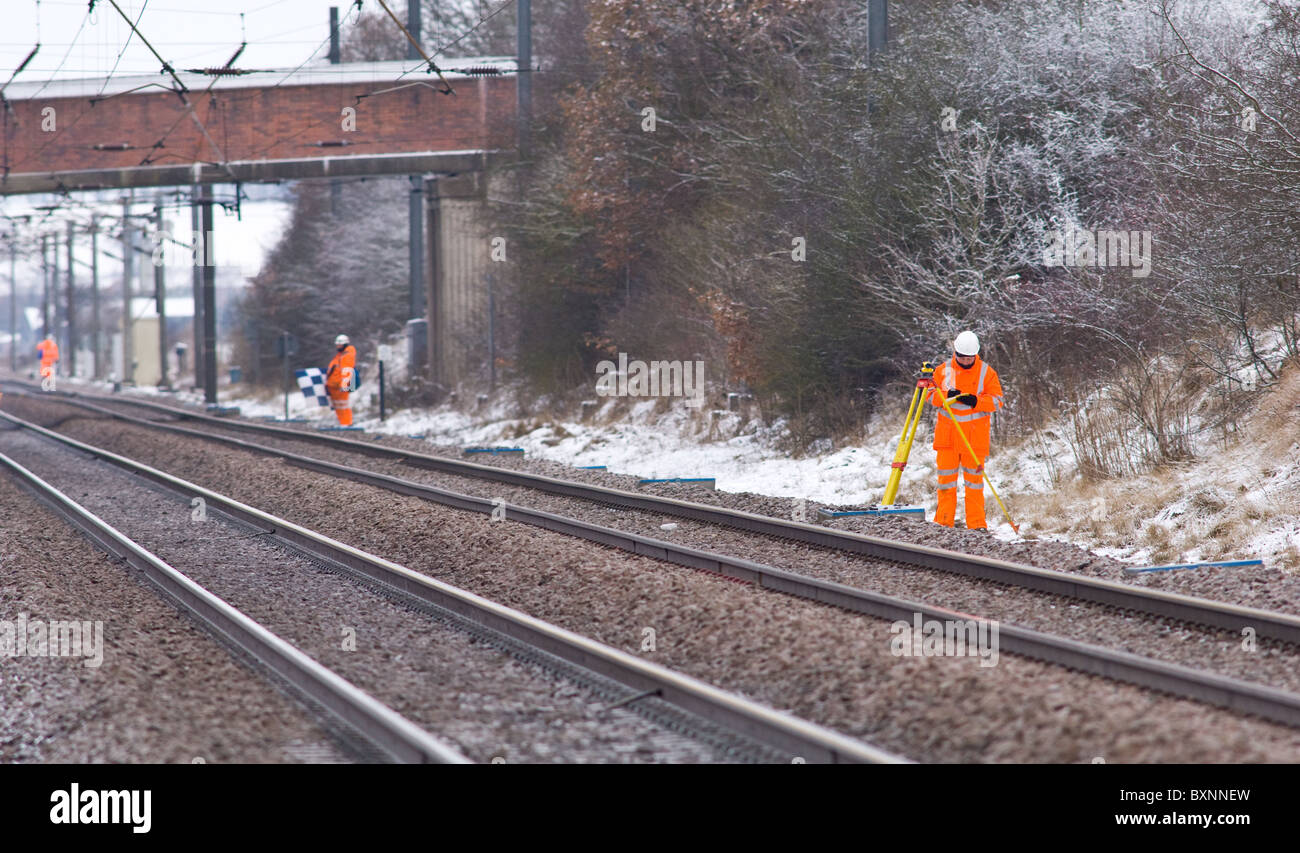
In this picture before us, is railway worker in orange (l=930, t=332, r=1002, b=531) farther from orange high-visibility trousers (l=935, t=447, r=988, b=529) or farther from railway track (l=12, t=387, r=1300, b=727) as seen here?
railway track (l=12, t=387, r=1300, b=727)

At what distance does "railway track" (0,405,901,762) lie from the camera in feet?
18.0

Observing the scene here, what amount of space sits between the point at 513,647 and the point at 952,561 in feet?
12.1

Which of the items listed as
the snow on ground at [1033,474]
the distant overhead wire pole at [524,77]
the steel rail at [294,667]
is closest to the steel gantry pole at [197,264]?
the distant overhead wire pole at [524,77]

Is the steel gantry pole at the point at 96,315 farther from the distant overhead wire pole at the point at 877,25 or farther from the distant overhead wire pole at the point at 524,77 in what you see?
the distant overhead wire pole at the point at 877,25

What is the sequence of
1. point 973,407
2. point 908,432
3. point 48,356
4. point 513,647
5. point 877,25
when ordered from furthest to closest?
point 48,356 → point 877,25 → point 908,432 → point 973,407 → point 513,647

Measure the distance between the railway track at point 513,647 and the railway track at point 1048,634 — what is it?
1.76m

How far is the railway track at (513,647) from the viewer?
548 centimetres

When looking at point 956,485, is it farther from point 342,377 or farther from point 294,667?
point 342,377

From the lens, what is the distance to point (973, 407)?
11.7 m

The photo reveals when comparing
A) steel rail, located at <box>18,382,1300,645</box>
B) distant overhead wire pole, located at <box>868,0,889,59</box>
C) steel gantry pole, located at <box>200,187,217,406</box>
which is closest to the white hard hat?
steel rail, located at <box>18,382,1300,645</box>

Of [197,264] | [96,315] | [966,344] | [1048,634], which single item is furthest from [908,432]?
[96,315]

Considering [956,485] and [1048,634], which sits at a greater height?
[956,485]

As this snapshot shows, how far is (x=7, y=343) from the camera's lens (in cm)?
12975
